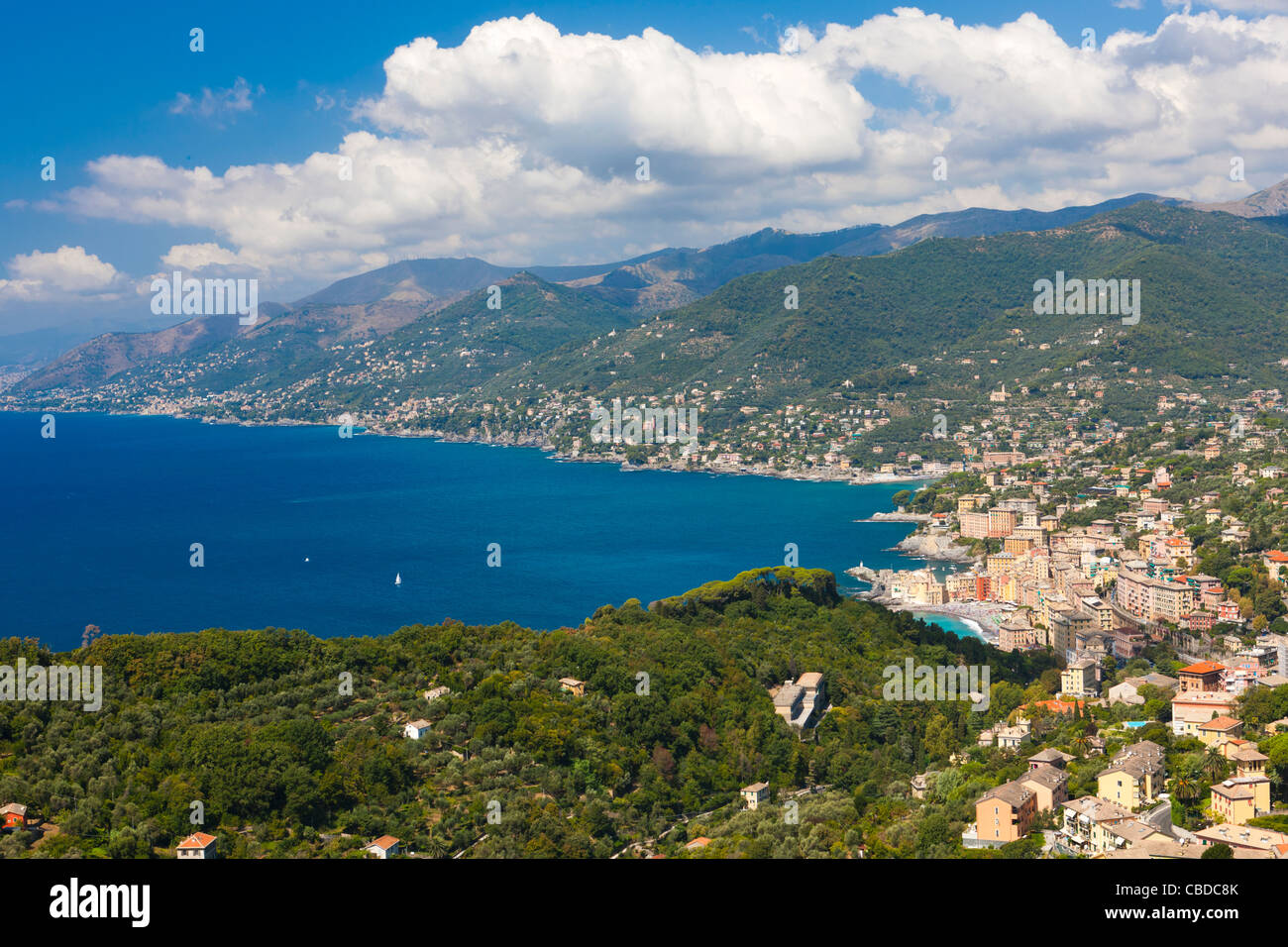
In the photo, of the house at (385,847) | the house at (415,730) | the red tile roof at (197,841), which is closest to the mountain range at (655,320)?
the house at (415,730)

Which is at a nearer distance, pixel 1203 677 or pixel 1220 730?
pixel 1220 730

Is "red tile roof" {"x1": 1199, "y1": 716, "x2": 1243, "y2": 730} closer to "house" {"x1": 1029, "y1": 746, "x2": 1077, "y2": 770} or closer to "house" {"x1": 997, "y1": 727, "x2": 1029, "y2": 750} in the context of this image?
"house" {"x1": 1029, "y1": 746, "x2": 1077, "y2": 770}

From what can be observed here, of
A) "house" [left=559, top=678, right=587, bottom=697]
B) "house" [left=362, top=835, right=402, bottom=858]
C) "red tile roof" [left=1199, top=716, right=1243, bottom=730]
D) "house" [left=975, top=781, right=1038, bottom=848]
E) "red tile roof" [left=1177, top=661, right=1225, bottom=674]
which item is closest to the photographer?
"house" [left=362, top=835, right=402, bottom=858]

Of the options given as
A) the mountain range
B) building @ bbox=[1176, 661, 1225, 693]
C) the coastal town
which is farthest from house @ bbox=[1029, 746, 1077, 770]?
the mountain range

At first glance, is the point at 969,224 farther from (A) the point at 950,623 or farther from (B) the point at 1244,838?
(B) the point at 1244,838

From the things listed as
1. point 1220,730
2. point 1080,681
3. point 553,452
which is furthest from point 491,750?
point 553,452

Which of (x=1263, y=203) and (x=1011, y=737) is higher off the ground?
(x=1263, y=203)

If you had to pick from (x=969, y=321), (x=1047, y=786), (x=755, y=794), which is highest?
(x=969, y=321)
